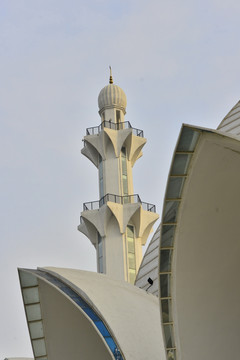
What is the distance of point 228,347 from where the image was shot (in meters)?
14.7

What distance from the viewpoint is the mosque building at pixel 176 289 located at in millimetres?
13422

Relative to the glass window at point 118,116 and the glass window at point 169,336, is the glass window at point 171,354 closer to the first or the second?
the glass window at point 169,336

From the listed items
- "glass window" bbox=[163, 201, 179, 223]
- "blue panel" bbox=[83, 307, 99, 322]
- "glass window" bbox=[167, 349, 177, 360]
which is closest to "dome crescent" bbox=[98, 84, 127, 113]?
"blue panel" bbox=[83, 307, 99, 322]

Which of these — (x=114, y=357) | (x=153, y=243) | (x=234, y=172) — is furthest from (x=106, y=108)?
(x=234, y=172)

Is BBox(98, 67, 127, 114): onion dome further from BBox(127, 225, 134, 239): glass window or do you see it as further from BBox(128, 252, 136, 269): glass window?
BBox(128, 252, 136, 269): glass window

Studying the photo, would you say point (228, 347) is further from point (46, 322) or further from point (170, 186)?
point (46, 322)

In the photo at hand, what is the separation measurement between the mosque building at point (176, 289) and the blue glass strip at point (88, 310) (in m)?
0.02

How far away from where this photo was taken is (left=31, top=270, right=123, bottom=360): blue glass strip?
16.7 meters

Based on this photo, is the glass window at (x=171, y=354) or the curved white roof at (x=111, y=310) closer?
the glass window at (x=171, y=354)

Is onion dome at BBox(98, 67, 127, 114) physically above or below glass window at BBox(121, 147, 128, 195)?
above

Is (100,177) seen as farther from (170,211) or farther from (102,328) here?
(170,211)

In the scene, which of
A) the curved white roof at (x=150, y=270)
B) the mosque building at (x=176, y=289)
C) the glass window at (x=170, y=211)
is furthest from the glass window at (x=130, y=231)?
the glass window at (x=170, y=211)

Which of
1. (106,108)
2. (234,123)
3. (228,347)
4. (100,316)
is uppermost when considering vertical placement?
(106,108)

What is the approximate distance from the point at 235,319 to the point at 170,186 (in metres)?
3.24
